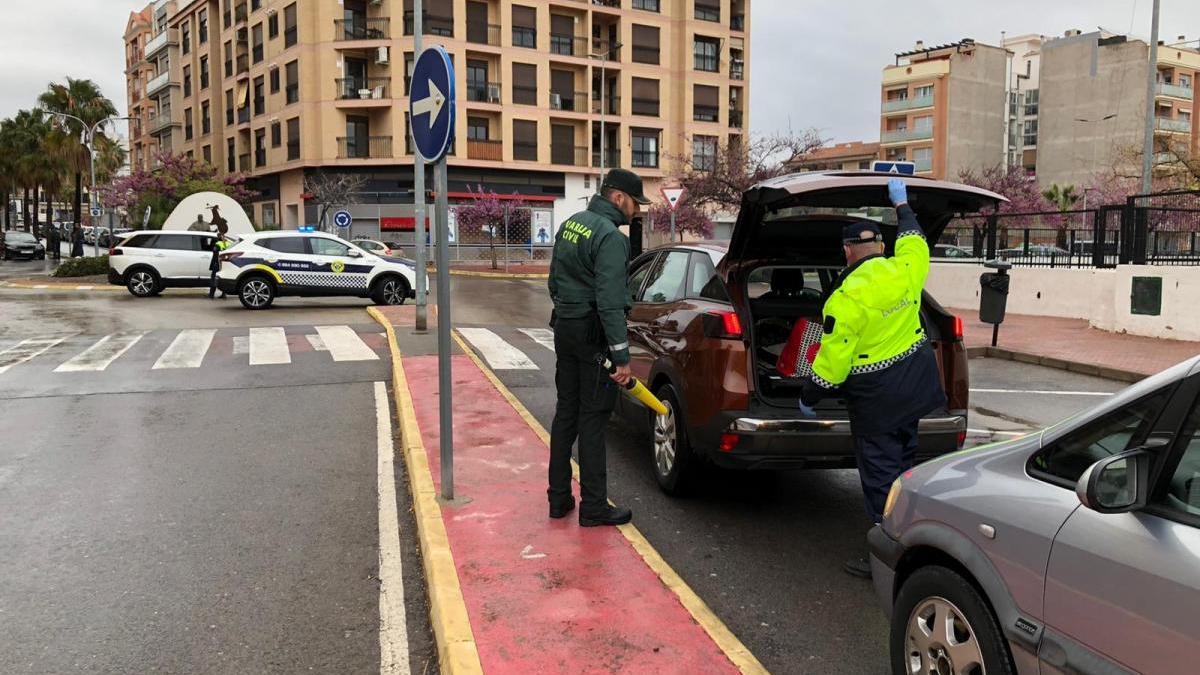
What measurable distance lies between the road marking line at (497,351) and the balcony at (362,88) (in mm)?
34610

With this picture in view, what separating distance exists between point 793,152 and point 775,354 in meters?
32.1

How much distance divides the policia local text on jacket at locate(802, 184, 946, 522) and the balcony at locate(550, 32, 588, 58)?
47.3 m

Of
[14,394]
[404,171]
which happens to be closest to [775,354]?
[14,394]

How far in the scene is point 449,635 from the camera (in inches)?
136

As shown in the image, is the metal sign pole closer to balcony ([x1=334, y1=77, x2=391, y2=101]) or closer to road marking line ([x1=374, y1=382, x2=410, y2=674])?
road marking line ([x1=374, y1=382, x2=410, y2=674])

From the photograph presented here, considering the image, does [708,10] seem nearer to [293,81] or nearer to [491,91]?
[491,91]

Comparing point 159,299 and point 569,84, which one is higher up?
point 569,84

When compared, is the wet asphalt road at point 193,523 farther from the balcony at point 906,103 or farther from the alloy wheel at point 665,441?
the balcony at point 906,103

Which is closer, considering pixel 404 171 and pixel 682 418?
pixel 682 418

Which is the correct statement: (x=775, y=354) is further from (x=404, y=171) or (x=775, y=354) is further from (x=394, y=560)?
(x=404, y=171)

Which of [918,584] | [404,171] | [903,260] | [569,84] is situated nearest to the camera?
[918,584]

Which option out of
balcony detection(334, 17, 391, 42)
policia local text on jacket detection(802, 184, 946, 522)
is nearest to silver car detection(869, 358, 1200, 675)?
policia local text on jacket detection(802, 184, 946, 522)

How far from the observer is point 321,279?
1881cm

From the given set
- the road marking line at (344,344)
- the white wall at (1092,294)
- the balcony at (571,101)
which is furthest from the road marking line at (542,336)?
the balcony at (571,101)
